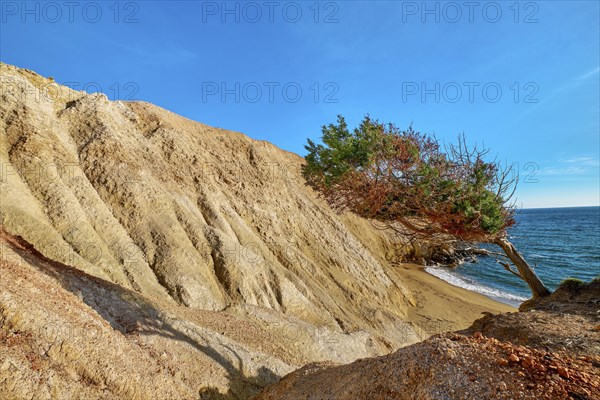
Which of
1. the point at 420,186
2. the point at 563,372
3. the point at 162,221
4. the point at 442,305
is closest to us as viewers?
the point at 563,372

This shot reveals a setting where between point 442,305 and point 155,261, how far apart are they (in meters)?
21.2

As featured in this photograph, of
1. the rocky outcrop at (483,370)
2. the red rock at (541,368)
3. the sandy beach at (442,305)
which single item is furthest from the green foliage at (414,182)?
the sandy beach at (442,305)

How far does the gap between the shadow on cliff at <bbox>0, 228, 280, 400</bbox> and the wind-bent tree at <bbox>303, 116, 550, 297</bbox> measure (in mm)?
6547

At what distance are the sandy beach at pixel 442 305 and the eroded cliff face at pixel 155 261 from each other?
1.58m

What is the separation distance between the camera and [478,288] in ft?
113

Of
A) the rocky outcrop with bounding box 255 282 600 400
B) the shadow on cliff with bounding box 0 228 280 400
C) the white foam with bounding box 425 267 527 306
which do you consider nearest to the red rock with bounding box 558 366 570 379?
the rocky outcrop with bounding box 255 282 600 400

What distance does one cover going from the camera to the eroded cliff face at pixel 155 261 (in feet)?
28.9

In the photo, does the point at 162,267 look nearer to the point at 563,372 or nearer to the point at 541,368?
the point at 541,368

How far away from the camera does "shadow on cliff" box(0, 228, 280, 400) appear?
10392 millimetres

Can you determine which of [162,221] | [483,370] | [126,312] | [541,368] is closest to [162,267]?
[162,221]

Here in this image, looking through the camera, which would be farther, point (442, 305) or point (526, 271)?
point (442, 305)

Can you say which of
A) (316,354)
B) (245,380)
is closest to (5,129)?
(245,380)

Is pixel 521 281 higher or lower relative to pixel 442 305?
lower

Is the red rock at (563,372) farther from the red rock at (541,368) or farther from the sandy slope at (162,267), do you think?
the sandy slope at (162,267)
